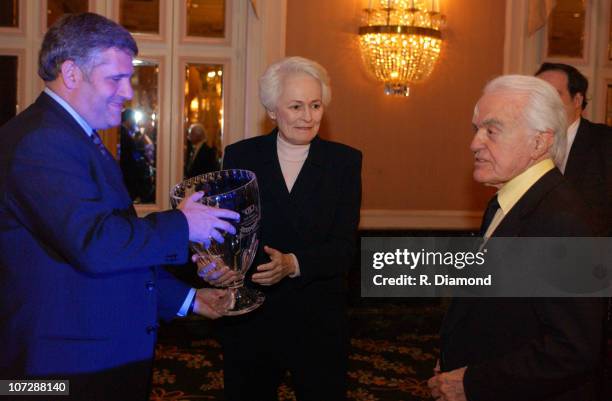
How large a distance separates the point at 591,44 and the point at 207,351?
354 cm

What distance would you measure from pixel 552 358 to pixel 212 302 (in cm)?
92

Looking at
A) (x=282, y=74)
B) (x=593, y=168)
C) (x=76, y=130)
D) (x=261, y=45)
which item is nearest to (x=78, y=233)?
(x=76, y=130)

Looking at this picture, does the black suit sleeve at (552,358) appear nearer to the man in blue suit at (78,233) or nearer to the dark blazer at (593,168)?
the man in blue suit at (78,233)

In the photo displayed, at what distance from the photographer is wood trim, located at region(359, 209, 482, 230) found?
16.2 ft

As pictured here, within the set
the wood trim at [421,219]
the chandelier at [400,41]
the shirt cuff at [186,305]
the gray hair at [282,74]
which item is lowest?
the wood trim at [421,219]

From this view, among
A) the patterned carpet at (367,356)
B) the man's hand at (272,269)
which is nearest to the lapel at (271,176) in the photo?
the man's hand at (272,269)

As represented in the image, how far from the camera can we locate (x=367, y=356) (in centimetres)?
473

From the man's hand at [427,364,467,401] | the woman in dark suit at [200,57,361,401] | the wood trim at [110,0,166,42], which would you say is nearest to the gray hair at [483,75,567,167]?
the man's hand at [427,364,467,401]

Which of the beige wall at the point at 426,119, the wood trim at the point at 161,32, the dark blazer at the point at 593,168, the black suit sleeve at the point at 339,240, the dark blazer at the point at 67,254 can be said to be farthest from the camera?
the beige wall at the point at 426,119

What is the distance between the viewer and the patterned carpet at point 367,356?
4066mm

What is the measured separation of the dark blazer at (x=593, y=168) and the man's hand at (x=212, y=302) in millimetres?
1862

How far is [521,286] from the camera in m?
1.59

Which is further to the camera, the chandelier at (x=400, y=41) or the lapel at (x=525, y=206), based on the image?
the chandelier at (x=400, y=41)

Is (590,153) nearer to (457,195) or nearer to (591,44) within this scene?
(457,195)
